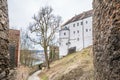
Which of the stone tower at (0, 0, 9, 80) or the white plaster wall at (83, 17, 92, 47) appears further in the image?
the white plaster wall at (83, 17, 92, 47)

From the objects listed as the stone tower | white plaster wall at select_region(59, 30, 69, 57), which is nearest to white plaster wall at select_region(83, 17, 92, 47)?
white plaster wall at select_region(59, 30, 69, 57)

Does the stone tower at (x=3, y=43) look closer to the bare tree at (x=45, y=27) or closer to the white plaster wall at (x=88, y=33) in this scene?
the bare tree at (x=45, y=27)

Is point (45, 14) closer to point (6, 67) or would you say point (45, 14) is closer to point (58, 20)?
point (58, 20)

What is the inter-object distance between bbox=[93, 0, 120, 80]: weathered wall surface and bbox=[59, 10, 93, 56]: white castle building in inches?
1752

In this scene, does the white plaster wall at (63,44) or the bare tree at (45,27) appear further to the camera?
the white plaster wall at (63,44)

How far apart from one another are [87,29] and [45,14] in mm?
17338

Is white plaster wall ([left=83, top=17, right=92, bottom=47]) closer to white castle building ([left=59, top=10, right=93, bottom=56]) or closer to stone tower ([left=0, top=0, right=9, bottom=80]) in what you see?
white castle building ([left=59, top=10, right=93, bottom=56])

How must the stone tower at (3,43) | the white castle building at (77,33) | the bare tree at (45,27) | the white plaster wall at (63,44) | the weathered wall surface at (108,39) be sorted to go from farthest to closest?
1. the white plaster wall at (63,44)
2. the white castle building at (77,33)
3. the bare tree at (45,27)
4. the weathered wall surface at (108,39)
5. the stone tower at (3,43)

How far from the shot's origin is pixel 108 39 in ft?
18.6

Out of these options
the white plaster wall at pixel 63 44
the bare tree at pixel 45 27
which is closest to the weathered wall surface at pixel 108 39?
the bare tree at pixel 45 27

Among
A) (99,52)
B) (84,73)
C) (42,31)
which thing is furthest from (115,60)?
(42,31)

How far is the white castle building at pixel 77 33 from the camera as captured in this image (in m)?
53.3

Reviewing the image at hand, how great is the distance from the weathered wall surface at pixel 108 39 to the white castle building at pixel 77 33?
44.5 metres

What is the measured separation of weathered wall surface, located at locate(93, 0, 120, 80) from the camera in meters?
5.12
